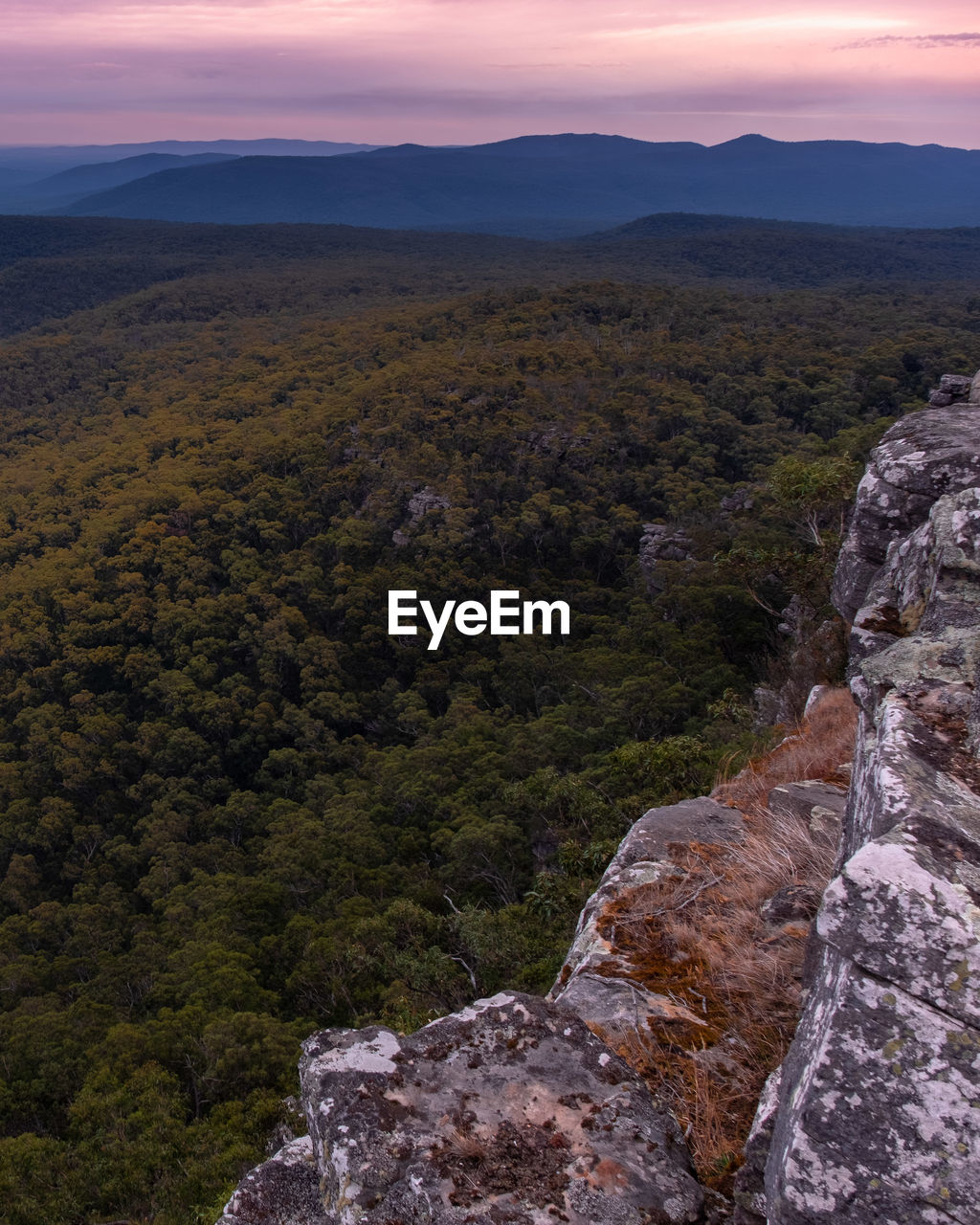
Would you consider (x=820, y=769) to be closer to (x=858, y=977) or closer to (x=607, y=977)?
(x=607, y=977)

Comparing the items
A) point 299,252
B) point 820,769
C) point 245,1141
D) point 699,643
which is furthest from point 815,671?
point 299,252

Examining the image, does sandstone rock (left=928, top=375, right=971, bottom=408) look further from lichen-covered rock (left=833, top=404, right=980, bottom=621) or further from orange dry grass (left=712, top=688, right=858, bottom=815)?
orange dry grass (left=712, top=688, right=858, bottom=815)

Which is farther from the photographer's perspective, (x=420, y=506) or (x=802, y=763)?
(x=420, y=506)

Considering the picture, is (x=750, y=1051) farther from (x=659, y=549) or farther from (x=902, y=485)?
(x=659, y=549)

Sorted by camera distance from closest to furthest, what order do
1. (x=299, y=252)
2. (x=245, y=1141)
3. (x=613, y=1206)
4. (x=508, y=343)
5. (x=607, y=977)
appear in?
1. (x=613, y=1206)
2. (x=607, y=977)
3. (x=245, y=1141)
4. (x=508, y=343)
5. (x=299, y=252)

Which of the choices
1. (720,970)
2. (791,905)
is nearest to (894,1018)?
(791,905)

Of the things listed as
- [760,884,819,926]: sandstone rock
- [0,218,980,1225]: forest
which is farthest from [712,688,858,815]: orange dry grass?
[0,218,980,1225]: forest
